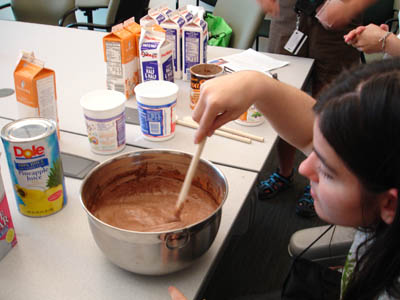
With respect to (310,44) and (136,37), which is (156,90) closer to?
(136,37)

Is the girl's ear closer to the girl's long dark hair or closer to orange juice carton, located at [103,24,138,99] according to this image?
the girl's long dark hair

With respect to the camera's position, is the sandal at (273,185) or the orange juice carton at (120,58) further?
the sandal at (273,185)

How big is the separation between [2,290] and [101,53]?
1.34 metres

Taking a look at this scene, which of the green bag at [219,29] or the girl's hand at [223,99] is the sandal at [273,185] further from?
the girl's hand at [223,99]

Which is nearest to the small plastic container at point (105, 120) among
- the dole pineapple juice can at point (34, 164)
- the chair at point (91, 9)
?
the dole pineapple juice can at point (34, 164)

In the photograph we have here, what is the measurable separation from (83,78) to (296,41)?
1025mm

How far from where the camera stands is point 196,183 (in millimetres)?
932

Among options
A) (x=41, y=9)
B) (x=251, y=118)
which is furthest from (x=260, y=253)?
(x=41, y=9)

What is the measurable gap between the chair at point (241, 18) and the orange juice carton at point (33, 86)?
1.41 m

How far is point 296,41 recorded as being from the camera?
1.91 meters

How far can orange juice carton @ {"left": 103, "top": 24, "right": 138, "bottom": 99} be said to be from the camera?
1.34 metres

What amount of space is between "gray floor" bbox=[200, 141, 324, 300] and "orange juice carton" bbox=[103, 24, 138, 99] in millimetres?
655

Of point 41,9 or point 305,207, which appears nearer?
point 305,207

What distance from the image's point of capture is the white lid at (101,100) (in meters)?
1.06
